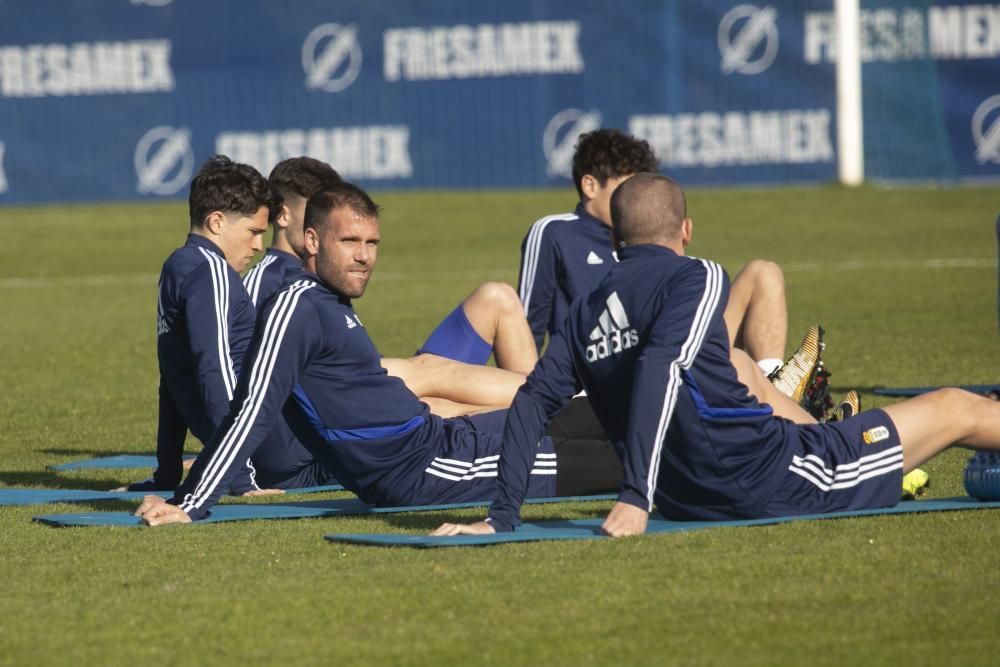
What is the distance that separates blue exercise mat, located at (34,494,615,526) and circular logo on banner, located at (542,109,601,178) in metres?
20.6

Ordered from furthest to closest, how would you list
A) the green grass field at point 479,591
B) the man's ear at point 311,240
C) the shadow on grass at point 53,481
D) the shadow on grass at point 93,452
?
the shadow on grass at point 93,452, the shadow on grass at point 53,481, the man's ear at point 311,240, the green grass field at point 479,591

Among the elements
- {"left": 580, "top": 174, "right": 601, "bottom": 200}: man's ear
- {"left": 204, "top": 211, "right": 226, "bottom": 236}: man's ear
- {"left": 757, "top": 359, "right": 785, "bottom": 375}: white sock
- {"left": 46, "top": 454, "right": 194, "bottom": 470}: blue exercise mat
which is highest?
{"left": 580, "top": 174, "right": 601, "bottom": 200}: man's ear

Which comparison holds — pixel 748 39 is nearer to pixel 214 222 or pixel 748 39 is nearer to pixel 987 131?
pixel 987 131

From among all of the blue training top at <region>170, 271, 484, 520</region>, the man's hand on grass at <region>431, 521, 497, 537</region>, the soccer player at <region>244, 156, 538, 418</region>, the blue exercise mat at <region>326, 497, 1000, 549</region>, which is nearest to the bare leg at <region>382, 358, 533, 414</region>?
the soccer player at <region>244, 156, 538, 418</region>

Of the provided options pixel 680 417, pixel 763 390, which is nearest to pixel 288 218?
pixel 763 390

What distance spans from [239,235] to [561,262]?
2423mm

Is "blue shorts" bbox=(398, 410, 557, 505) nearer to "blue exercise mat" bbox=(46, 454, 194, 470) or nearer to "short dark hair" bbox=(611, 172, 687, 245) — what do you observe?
"short dark hair" bbox=(611, 172, 687, 245)

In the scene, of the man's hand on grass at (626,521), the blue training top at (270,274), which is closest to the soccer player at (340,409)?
the man's hand on grass at (626,521)

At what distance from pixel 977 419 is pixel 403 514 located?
2319 millimetres

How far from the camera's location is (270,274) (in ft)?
28.7

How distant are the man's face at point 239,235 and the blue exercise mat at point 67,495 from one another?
3.56 feet

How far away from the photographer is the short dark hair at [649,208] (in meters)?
6.32

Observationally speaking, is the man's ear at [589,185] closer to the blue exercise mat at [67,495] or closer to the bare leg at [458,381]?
the bare leg at [458,381]

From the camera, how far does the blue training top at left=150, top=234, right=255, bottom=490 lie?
25.3 feet
